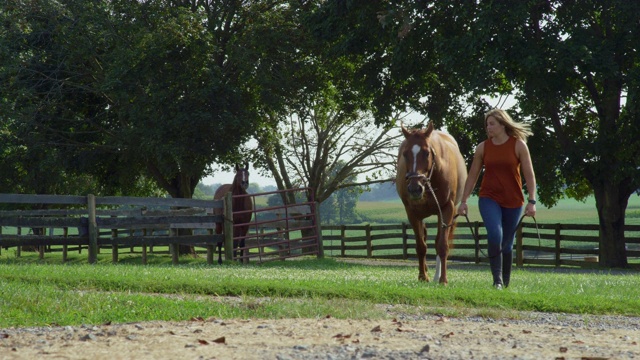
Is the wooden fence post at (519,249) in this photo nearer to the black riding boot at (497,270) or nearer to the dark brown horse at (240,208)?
the dark brown horse at (240,208)

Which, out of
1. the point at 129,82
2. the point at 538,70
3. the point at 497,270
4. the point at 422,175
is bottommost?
the point at 497,270

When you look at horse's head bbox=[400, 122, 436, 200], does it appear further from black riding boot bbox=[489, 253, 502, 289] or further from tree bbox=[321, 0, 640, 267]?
tree bbox=[321, 0, 640, 267]

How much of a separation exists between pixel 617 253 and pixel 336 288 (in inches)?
755

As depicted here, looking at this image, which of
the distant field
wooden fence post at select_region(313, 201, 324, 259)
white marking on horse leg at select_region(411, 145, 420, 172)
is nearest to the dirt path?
white marking on horse leg at select_region(411, 145, 420, 172)

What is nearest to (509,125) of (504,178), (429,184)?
(504,178)

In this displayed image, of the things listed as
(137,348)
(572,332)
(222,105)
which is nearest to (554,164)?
(222,105)

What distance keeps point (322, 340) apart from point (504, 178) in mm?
4668

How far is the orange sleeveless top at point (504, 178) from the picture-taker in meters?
10.4

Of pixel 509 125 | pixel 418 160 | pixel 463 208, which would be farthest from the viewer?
pixel 418 160

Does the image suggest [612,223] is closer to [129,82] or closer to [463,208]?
[129,82]

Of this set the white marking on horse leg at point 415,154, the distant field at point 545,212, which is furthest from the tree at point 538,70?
the distant field at point 545,212

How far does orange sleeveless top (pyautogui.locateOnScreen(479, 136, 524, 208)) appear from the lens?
Answer: 10383 mm

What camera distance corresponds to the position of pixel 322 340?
6391 mm

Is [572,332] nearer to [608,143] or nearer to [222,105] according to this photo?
[608,143]
